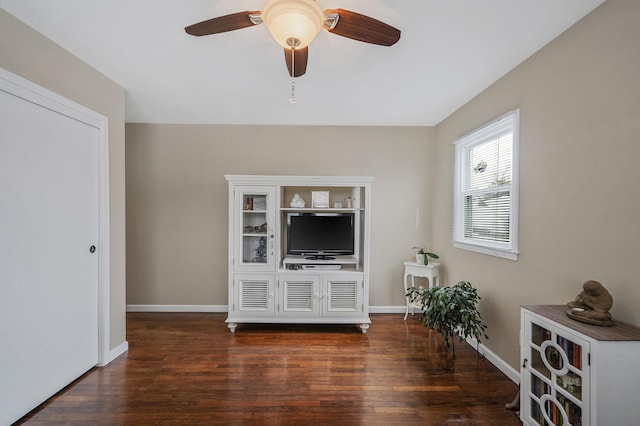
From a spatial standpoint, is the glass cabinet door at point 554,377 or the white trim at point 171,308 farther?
the white trim at point 171,308

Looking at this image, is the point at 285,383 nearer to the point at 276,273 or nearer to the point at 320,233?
the point at 276,273

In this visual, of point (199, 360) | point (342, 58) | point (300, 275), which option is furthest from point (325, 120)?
point (199, 360)

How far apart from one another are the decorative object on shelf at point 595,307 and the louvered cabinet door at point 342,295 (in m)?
1.82

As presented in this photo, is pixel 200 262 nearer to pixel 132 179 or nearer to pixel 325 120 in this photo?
pixel 132 179

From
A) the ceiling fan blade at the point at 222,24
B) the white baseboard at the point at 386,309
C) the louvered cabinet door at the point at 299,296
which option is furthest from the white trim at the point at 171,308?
the ceiling fan blade at the point at 222,24

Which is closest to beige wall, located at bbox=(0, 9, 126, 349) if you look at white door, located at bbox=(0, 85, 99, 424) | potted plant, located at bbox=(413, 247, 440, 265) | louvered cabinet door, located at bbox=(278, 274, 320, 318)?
white door, located at bbox=(0, 85, 99, 424)

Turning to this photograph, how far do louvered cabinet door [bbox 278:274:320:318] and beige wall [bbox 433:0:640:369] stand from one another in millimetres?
1682

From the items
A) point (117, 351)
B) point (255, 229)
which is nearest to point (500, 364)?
point (255, 229)

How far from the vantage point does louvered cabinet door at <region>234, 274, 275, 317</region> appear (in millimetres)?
2943

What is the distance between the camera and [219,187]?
345 cm

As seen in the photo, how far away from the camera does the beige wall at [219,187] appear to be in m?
3.42

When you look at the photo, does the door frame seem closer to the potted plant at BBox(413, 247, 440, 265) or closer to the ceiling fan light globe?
the ceiling fan light globe

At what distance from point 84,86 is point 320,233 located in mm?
2495

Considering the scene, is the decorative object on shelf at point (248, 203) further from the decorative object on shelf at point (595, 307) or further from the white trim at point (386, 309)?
the decorative object on shelf at point (595, 307)
